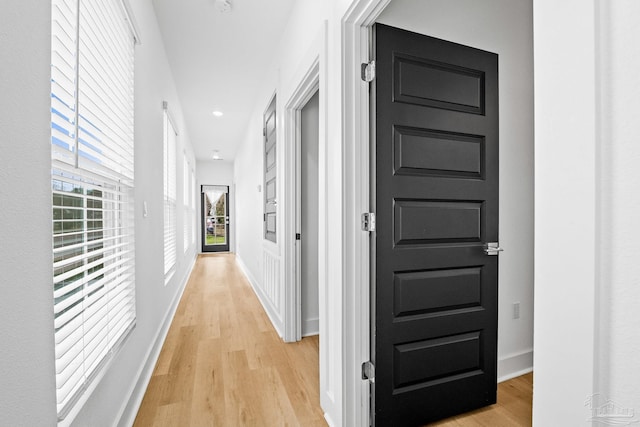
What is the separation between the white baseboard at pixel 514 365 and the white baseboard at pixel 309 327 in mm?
1446

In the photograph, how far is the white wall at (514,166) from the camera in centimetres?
187

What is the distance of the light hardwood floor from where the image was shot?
1.63 meters

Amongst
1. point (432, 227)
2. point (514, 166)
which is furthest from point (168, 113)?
point (514, 166)

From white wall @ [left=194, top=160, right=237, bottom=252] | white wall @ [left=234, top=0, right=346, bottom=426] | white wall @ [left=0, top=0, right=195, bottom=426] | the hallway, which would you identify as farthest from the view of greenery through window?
white wall @ [left=194, top=160, right=237, bottom=252]

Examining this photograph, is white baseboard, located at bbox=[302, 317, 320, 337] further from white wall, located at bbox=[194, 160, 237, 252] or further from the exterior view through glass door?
the exterior view through glass door

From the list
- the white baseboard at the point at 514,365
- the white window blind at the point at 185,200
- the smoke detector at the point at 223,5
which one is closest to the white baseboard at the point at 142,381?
the white baseboard at the point at 514,365

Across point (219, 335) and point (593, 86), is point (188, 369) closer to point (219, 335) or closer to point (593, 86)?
point (219, 335)

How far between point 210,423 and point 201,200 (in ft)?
26.2

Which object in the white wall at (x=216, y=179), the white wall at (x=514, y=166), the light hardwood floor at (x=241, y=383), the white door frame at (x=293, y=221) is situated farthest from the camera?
the white wall at (x=216, y=179)

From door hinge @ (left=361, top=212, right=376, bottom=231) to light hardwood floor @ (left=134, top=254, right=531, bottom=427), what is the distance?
1.06 meters

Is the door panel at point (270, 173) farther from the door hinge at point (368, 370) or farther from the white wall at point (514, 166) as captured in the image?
the white wall at point (514, 166)

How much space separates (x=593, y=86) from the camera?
19.7 inches

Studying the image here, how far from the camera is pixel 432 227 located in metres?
1.52

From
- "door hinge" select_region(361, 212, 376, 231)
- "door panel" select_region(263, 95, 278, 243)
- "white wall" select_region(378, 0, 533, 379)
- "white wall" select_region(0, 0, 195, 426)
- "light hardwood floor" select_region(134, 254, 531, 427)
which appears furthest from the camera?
"door panel" select_region(263, 95, 278, 243)
